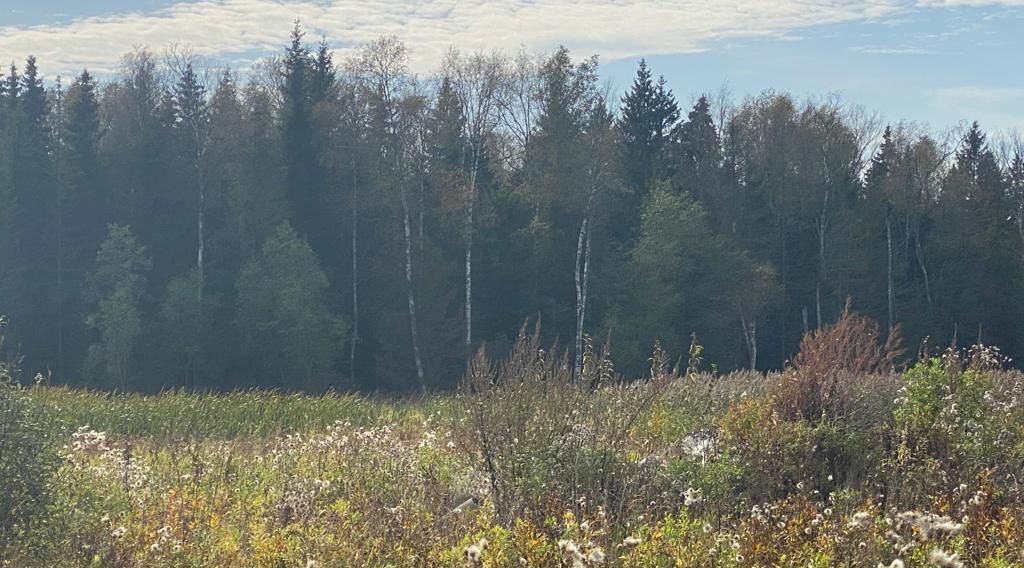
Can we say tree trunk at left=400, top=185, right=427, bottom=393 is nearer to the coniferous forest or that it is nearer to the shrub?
the coniferous forest

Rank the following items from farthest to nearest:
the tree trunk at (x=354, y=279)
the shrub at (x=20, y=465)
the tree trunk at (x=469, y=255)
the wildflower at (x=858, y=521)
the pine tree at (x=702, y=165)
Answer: the pine tree at (x=702, y=165) < the tree trunk at (x=354, y=279) < the tree trunk at (x=469, y=255) < the shrub at (x=20, y=465) < the wildflower at (x=858, y=521)

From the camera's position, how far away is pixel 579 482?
6.88 metres

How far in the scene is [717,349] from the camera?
1512 inches

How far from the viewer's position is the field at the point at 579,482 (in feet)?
17.6

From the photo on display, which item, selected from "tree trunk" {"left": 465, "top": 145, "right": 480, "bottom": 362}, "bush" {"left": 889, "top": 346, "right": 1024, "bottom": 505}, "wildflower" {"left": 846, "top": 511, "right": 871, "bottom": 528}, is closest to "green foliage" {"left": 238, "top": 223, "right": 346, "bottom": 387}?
"tree trunk" {"left": 465, "top": 145, "right": 480, "bottom": 362}

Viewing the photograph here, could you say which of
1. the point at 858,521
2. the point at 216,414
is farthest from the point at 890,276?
the point at 858,521

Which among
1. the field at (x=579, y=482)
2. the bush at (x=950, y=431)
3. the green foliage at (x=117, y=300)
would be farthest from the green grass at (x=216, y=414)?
the green foliage at (x=117, y=300)

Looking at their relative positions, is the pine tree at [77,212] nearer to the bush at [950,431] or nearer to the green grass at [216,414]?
the green grass at [216,414]

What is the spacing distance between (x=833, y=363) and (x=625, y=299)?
28068mm

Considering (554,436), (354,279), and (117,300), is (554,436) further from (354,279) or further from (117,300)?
(354,279)

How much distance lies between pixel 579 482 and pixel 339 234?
30.9m

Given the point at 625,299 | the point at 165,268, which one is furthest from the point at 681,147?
the point at 165,268

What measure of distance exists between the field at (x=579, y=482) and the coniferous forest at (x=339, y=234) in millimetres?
24399

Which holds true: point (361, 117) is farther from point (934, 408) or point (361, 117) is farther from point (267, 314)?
point (934, 408)
